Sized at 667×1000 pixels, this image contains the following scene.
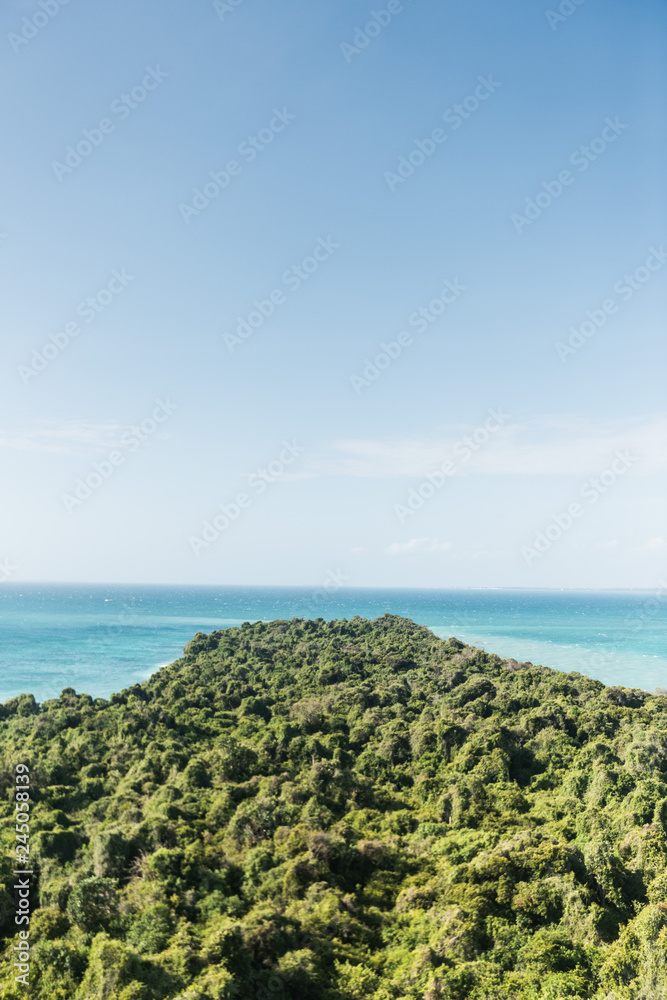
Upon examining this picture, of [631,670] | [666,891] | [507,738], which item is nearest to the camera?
[666,891]

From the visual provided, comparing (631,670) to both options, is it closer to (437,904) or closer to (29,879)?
(437,904)

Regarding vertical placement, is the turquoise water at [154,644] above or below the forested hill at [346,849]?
below

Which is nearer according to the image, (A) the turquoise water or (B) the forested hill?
(B) the forested hill

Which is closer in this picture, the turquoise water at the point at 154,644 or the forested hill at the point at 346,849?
the forested hill at the point at 346,849

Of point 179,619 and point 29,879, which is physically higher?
point 29,879

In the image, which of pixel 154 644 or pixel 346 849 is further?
pixel 154 644

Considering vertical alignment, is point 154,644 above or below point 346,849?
below

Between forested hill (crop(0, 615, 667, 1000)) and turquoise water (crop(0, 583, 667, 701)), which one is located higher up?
forested hill (crop(0, 615, 667, 1000))

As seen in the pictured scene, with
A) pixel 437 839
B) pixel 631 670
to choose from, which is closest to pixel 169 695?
pixel 437 839
